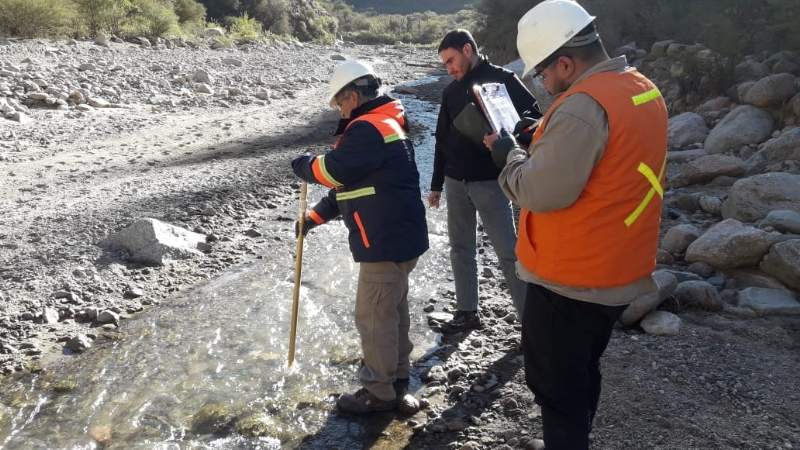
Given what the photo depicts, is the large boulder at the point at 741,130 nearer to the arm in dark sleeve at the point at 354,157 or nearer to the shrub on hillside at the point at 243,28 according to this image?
the arm in dark sleeve at the point at 354,157

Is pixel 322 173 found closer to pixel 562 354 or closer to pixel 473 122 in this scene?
pixel 473 122

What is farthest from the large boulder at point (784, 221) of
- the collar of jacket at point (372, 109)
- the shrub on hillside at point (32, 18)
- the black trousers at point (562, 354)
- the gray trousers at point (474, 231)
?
the shrub on hillside at point (32, 18)

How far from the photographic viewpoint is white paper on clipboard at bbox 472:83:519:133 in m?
3.12

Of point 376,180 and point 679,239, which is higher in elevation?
point 376,180

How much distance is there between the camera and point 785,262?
512 cm

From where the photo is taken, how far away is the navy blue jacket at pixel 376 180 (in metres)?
3.43

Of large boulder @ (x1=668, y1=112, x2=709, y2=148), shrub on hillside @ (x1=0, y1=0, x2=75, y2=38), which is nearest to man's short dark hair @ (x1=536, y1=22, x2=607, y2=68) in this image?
large boulder @ (x1=668, y1=112, x2=709, y2=148)

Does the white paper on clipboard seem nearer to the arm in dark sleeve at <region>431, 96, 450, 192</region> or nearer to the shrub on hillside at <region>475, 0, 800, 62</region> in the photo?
the arm in dark sleeve at <region>431, 96, 450, 192</region>

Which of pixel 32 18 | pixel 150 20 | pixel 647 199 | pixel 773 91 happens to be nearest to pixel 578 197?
pixel 647 199

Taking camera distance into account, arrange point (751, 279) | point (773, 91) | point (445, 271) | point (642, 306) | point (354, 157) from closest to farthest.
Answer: point (354, 157), point (642, 306), point (751, 279), point (445, 271), point (773, 91)

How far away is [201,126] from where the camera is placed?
1106 cm

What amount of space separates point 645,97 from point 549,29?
41 centimetres

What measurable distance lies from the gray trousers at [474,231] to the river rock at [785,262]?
2.15 meters

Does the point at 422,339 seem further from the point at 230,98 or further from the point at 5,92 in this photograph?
the point at 230,98
